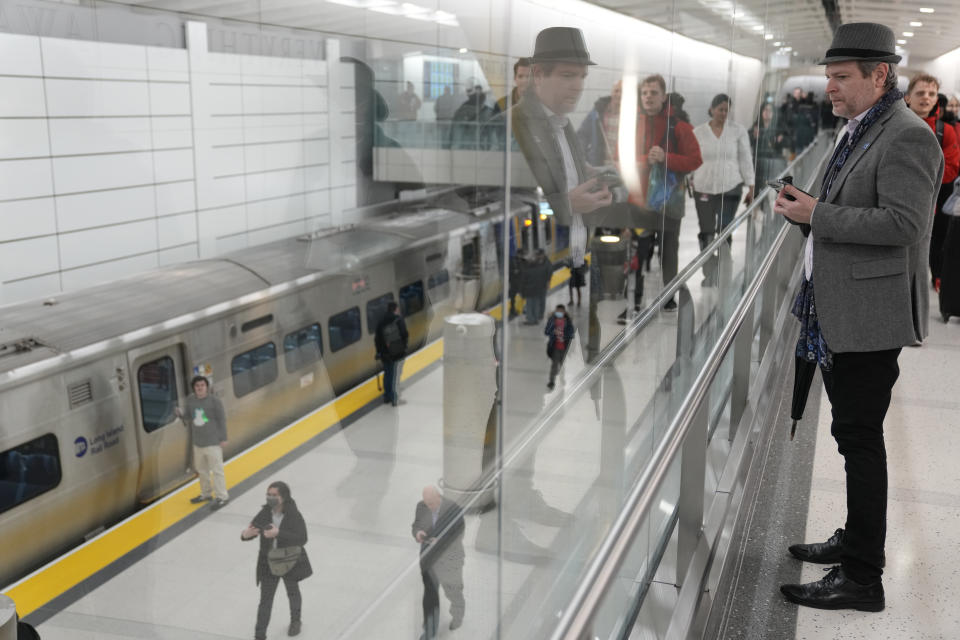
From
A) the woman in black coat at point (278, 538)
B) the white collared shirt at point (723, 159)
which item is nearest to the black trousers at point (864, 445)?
the woman in black coat at point (278, 538)

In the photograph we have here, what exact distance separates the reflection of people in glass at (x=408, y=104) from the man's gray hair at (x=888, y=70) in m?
1.38

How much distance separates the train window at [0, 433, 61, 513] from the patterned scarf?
2133 mm

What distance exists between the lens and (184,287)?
5.59ft

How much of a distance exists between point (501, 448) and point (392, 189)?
830 millimetres

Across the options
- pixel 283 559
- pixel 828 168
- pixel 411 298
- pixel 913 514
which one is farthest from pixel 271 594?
pixel 913 514

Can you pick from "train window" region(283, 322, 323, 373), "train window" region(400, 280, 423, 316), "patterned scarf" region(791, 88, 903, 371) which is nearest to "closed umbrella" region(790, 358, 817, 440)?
"patterned scarf" region(791, 88, 903, 371)

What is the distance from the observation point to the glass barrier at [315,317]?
1522 mm

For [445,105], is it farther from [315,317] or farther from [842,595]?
[842,595]

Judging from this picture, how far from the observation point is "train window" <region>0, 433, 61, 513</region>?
182 centimetres

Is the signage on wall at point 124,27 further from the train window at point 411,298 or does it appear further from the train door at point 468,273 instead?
the train door at point 468,273

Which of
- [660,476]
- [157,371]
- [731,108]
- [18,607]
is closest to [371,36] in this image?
[157,371]

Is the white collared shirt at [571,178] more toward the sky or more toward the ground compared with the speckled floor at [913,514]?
more toward the sky

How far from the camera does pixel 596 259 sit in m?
3.20

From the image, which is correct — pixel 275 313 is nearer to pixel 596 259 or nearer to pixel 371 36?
pixel 371 36
